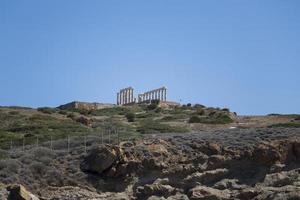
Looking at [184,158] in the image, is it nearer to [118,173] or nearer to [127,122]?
[118,173]

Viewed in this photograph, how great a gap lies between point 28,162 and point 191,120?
29153mm

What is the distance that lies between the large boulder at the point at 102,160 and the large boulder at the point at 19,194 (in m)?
4.57

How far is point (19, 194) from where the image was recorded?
2834 cm

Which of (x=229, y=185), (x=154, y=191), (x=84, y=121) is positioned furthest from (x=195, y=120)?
(x=154, y=191)

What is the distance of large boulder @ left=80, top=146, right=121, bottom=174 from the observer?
32.7 m

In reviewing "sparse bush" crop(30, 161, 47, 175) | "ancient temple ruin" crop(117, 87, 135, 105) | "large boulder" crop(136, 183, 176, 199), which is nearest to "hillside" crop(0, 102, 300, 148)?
"sparse bush" crop(30, 161, 47, 175)

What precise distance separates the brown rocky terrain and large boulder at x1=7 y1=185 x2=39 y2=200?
1.48m

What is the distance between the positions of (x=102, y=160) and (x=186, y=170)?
13.5ft

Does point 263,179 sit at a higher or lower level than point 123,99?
lower

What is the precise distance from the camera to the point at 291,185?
97.3ft

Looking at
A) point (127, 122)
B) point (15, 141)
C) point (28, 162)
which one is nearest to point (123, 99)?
point (127, 122)

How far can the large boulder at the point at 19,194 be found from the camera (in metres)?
28.3

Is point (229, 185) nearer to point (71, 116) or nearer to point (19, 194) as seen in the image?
point (19, 194)

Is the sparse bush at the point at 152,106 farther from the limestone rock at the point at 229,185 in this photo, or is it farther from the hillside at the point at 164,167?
the limestone rock at the point at 229,185
